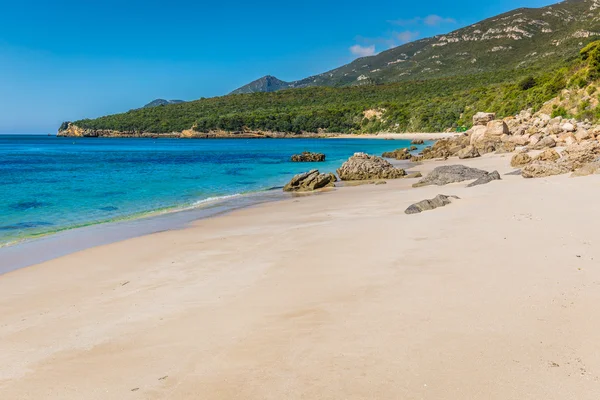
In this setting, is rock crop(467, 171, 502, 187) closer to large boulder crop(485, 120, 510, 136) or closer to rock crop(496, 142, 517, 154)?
rock crop(496, 142, 517, 154)

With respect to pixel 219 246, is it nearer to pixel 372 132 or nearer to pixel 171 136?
pixel 372 132

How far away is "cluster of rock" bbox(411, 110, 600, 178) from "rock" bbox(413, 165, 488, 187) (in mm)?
1833

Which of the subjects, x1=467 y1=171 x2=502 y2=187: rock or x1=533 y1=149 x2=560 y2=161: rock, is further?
x1=533 y1=149 x2=560 y2=161: rock

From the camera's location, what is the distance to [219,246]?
935 centimetres

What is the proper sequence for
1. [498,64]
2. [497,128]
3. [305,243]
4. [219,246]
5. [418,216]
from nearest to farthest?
A: 1. [305,243]
2. [219,246]
3. [418,216]
4. [497,128]
5. [498,64]

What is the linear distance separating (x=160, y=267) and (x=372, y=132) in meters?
109

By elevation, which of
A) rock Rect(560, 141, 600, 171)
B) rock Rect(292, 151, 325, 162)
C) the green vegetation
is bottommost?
rock Rect(292, 151, 325, 162)

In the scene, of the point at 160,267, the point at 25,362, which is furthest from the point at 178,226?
the point at 25,362

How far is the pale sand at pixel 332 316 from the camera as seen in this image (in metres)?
3.53

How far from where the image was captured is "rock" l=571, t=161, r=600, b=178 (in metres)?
12.5

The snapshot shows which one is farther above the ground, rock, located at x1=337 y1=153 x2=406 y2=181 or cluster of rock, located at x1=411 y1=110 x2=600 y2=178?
cluster of rock, located at x1=411 y1=110 x2=600 y2=178

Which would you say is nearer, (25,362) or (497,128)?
(25,362)

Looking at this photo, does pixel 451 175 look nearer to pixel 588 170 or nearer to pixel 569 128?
pixel 588 170

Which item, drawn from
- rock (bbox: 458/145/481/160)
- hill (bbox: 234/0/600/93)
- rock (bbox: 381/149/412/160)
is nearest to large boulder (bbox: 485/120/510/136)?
rock (bbox: 381/149/412/160)
